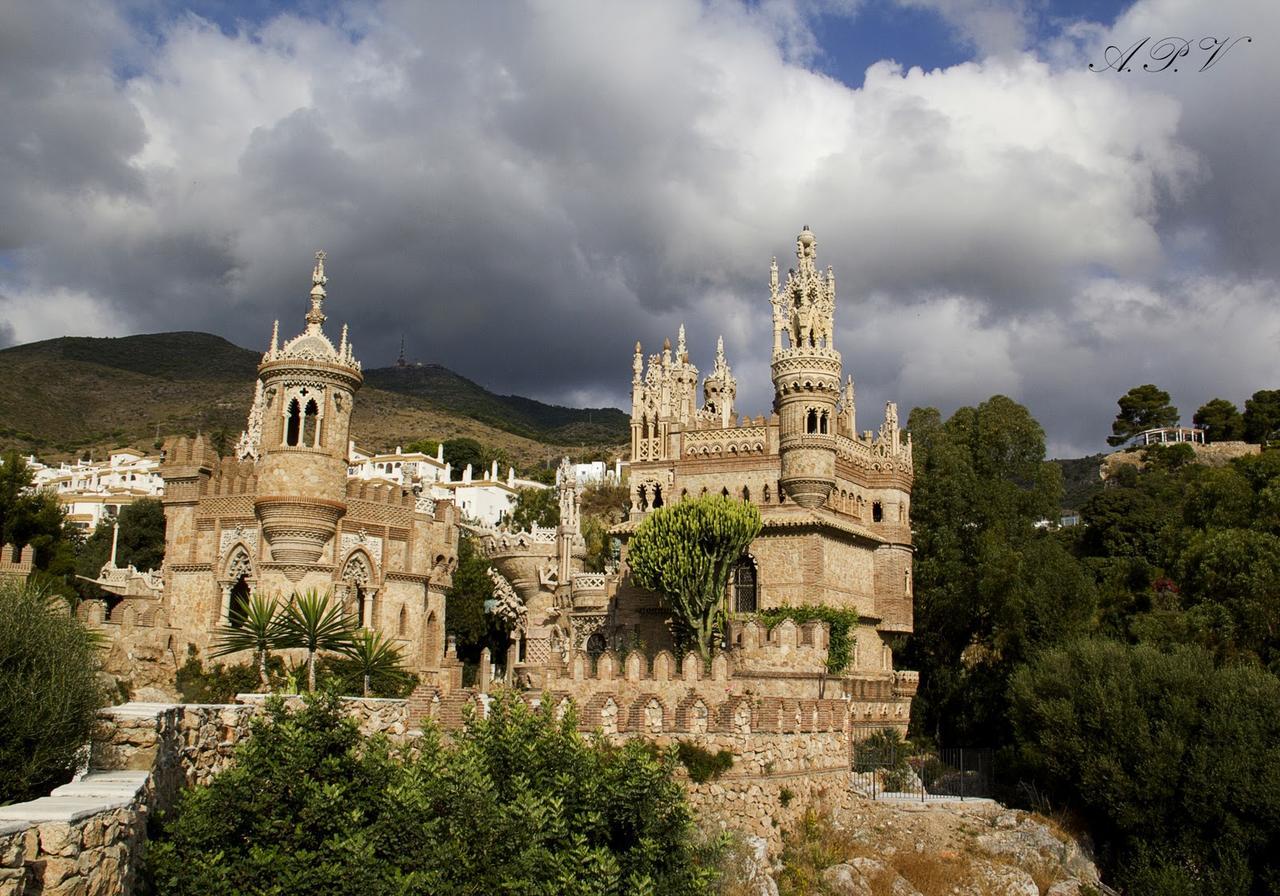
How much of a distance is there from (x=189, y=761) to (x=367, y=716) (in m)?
3.58

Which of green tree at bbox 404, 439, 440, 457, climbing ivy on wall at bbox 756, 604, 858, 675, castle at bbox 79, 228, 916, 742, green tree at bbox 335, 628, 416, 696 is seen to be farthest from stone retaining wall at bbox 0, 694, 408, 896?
green tree at bbox 404, 439, 440, 457

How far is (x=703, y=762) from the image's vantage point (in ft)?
Answer: 74.3

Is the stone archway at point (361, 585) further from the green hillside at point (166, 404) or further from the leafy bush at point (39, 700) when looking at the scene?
the green hillside at point (166, 404)

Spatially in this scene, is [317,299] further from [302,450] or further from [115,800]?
[115,800]

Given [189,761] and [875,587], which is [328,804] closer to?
[189,761]

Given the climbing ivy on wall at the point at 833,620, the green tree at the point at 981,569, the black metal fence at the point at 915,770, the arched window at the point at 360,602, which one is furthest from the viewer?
the green tree at the point at 981,569

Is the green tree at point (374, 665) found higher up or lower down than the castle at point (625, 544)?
lower down

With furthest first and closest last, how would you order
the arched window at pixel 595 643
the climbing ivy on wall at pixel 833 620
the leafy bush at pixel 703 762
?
the arched window at pixel 595 643
the climbing ivy on wall at pixel 833 620
the leafy bush at pixel 703 762

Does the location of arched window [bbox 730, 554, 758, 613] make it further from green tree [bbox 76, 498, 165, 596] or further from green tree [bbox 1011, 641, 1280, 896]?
green tree [bbox 76, 498, 165, 596]

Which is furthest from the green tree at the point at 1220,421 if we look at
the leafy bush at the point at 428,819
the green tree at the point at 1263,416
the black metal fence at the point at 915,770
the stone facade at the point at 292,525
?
the leafy bush at the point at 428,819

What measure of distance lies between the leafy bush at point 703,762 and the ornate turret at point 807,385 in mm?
15589

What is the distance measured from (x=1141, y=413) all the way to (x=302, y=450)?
73.7 meters

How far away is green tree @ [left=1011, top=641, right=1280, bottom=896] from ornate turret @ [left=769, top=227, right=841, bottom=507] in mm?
10943

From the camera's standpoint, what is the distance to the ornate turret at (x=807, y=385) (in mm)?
37406
